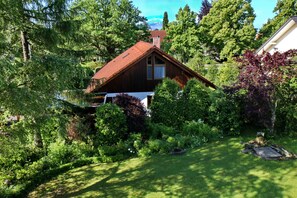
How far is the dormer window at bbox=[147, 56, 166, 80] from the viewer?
54.5ft

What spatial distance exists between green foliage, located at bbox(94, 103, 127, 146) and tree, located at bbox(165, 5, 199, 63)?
23225 millimetres

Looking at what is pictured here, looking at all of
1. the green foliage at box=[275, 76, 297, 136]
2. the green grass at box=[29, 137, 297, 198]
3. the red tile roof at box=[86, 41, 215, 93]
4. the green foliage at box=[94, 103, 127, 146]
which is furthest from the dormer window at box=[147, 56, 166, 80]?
the green foliage at box=[275, 76, 297, 136]

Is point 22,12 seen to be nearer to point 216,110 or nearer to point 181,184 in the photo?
point 181,184

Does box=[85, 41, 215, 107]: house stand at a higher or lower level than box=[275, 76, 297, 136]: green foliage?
higher

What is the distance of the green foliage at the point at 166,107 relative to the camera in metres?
13.0

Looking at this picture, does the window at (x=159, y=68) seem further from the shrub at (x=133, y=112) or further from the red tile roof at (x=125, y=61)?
the shrub at (x=133, y=112)

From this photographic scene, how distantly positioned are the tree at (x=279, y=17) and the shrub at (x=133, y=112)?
85.7 ft

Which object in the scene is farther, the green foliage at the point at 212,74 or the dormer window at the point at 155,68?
the green foliage at the point at 212,74

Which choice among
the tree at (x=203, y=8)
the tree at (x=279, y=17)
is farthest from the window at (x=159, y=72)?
the tree at (x=203, y=8)

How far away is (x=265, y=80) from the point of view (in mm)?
10570

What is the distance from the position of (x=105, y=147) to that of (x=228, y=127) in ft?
19.5

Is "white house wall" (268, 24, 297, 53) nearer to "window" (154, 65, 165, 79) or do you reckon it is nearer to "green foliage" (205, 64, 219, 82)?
"green foliage" (205, 64, 219, 82)

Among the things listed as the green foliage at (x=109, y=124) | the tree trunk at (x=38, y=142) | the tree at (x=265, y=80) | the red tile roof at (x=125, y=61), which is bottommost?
the tree trunk at (x=38, y=142)

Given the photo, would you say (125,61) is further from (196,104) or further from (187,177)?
(187,177)
